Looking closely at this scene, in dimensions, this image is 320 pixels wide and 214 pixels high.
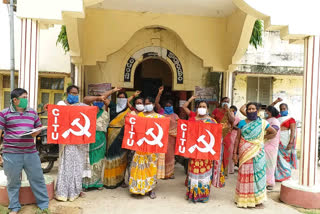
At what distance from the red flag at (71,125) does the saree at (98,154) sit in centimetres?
42

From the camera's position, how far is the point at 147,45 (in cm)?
810

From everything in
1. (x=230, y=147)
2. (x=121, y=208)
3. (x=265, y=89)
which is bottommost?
(x=121, y=208)

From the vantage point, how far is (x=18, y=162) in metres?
3.89

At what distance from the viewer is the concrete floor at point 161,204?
4.42 m

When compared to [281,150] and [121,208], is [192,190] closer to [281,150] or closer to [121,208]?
[121,208]

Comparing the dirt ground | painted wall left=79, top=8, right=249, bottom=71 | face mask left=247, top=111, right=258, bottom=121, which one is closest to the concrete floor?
the dirt ground

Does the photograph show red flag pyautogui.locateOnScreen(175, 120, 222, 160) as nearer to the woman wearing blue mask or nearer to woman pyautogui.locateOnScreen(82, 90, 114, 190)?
woman pyautogui.locateOnScreen(82, 90, 114, 190)

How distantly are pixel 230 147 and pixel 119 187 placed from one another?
2.66 meters

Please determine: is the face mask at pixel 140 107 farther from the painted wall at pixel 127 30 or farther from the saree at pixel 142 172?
the painted wall at pixel 127 30

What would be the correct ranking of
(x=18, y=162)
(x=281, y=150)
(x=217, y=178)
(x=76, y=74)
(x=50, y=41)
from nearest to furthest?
(x=18, y=162) < (x=217, y=178) < (x=281, y=150) < (x=76, y=74) < (x=50, y=41)

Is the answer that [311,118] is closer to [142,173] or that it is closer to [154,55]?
[142,173]

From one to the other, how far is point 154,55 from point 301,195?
5008mm

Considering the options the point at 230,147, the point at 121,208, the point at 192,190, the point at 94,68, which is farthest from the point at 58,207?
the point at 94,68

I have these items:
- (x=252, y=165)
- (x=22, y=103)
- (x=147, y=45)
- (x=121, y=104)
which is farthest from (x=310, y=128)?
(x=147, y=45)
